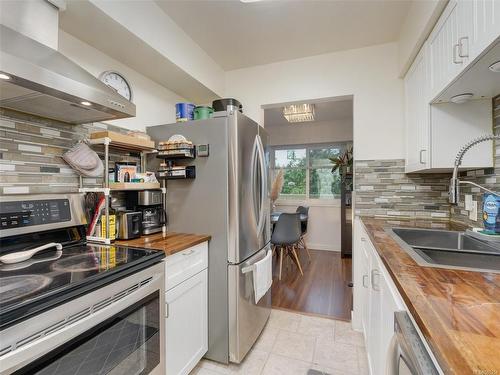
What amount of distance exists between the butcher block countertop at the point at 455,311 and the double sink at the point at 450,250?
0.33ft

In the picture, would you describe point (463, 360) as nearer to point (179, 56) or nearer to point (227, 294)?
point (227, 294)

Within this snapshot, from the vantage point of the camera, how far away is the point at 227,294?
1.64 meters

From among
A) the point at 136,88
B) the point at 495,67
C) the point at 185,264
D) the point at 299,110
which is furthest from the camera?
the point at 299,110

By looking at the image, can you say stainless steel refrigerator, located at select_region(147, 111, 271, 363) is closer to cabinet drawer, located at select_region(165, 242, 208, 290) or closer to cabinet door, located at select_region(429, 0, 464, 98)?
cabinet drawer, located at select_region(165, 242, 208, 290)

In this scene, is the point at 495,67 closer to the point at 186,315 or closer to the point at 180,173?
the point at 180,173

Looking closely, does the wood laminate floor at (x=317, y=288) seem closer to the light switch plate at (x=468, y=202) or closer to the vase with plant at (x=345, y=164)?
the light switch plate at (x=468, y=202)

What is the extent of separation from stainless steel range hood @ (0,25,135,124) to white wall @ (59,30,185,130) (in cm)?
46

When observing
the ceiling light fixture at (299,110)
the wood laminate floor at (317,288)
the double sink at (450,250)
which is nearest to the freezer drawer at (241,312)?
the wood laminate floor at (317,288)

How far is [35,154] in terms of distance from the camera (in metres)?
1.32

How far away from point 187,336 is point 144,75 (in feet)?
6.44

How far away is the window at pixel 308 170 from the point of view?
480 centimetres

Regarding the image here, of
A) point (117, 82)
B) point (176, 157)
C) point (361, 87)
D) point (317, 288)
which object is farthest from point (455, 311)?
point (317, 288)

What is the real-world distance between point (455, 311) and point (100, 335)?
1113 mm

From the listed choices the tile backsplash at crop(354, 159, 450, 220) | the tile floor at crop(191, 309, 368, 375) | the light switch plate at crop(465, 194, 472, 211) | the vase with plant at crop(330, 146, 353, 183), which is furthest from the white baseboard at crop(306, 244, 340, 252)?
the light switch plate at crop(465, 194, 472, 211)
